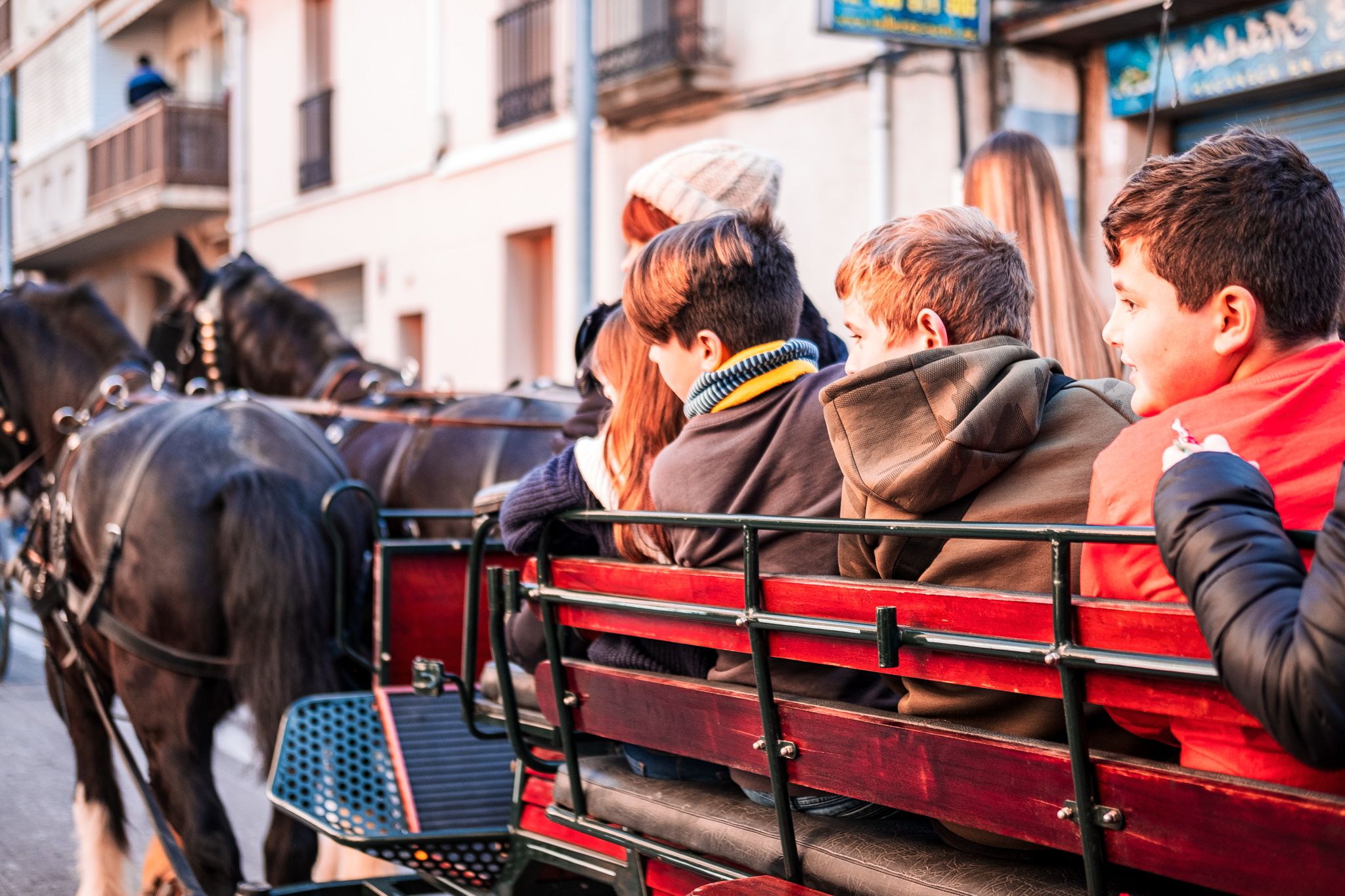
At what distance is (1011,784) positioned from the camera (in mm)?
1734

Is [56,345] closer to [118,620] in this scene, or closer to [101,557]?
[101,557]

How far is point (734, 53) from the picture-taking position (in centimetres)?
1044

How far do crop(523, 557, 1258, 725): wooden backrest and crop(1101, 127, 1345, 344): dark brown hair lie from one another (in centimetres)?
36

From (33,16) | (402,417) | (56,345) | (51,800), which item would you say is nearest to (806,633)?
(402,417)

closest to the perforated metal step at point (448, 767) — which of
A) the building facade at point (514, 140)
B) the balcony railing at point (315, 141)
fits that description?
the building facade at point (514, 140)

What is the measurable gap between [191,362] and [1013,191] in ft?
14.7

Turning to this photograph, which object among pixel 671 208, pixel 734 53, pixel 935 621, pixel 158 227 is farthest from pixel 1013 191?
pixel 158 227

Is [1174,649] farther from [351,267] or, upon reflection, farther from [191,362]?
[351,267]

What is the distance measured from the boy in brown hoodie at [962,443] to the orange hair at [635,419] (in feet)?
2.25

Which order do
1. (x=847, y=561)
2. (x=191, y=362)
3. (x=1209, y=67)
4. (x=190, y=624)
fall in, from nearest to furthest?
(x=847, y=561)
(x=190, y=624)
(x=191, y=362)
(x=1209, y=67)

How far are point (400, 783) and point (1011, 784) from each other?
6.90 feet

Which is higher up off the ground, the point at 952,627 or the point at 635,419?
the point at 635,419

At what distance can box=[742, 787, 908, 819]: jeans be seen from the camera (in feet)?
7.21

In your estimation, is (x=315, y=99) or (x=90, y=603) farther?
(x=315, y=99)
